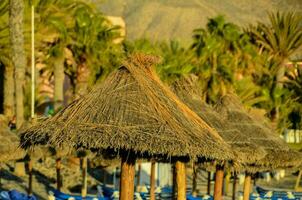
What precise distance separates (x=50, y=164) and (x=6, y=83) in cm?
394

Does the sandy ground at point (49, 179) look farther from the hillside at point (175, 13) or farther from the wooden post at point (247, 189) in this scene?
the hillside at point (175, 13)

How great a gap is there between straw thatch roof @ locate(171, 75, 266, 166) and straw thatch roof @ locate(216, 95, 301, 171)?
936 millimetres

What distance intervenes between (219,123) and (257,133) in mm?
2004

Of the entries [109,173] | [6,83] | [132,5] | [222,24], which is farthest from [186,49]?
[132,5]

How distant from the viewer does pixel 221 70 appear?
3603cm

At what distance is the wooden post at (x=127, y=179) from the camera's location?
38.9ft

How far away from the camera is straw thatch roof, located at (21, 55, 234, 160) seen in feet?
36.1

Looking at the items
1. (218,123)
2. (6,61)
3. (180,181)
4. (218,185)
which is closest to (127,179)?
(180,181)

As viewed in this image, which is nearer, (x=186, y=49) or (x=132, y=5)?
(x=186, y=49)

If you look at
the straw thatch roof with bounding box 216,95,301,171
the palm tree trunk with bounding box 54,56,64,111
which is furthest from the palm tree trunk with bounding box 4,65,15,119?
the straw thatch roof with bounding box 216,95,301,171

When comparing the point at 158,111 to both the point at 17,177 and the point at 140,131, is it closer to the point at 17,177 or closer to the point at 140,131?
the point at 140,131

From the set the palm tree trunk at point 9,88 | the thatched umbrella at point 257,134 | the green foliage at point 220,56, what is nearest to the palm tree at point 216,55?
the green foliage at point 220,56

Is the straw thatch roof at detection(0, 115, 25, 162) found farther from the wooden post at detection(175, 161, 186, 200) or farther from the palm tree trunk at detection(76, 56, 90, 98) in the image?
the palm tree trunk at detection(76, 56, 90, 98)

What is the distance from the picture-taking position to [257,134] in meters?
17.3
